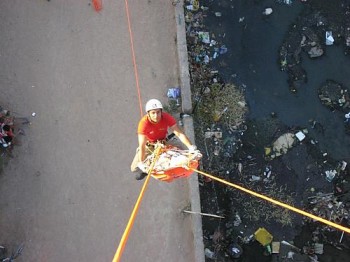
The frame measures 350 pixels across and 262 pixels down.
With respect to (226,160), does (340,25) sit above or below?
above

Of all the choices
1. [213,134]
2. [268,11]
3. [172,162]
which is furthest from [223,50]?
[172,162]

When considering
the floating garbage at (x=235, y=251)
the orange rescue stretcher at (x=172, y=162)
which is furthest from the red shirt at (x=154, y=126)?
the floating garbage at (x=235, y=251)

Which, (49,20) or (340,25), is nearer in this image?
(49,20)

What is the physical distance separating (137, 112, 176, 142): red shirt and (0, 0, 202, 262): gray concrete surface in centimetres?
144

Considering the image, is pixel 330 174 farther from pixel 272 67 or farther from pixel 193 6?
pixel 193 6

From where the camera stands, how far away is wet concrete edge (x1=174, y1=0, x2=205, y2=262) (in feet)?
22.0

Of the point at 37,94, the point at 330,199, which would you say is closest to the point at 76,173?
the point at 37,94

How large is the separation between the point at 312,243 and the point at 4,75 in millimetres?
5120

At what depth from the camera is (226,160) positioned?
712 centimetres

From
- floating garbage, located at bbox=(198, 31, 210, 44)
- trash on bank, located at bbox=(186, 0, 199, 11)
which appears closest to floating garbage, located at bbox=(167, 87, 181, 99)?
floating garbage, located at bbox=(198, 31, 210, 44)

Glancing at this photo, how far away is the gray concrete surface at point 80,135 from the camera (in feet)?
21.7

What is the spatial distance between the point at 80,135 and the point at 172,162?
2.18 metres

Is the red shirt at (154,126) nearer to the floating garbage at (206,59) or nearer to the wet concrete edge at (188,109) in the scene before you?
the wet concrete edge at (188,109)

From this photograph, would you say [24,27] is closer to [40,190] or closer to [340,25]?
[40,190]
